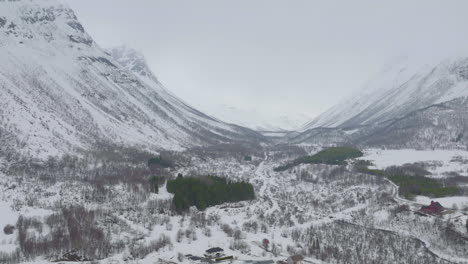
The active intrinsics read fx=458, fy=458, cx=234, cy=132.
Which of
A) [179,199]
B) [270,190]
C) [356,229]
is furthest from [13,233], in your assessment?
[270,190]

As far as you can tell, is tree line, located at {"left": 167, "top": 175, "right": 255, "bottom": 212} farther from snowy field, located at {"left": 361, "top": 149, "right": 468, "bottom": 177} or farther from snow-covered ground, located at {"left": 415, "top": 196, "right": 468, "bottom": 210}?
snowy field, located at {"left": 361, "top": 149, "right": 468, "bottom": 177}

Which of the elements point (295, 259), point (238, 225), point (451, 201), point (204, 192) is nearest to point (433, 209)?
point (451, 201)

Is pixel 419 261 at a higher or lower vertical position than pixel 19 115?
lower

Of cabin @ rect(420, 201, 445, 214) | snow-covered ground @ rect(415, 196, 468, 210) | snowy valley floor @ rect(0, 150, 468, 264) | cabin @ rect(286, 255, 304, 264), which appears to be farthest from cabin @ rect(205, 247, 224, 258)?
snow-covered ground @ rect(415, 196, 468, 210)

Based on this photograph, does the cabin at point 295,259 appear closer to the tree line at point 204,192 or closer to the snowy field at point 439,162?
the tree line at point 204,192

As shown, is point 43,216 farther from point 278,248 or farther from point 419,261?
point 419,261
